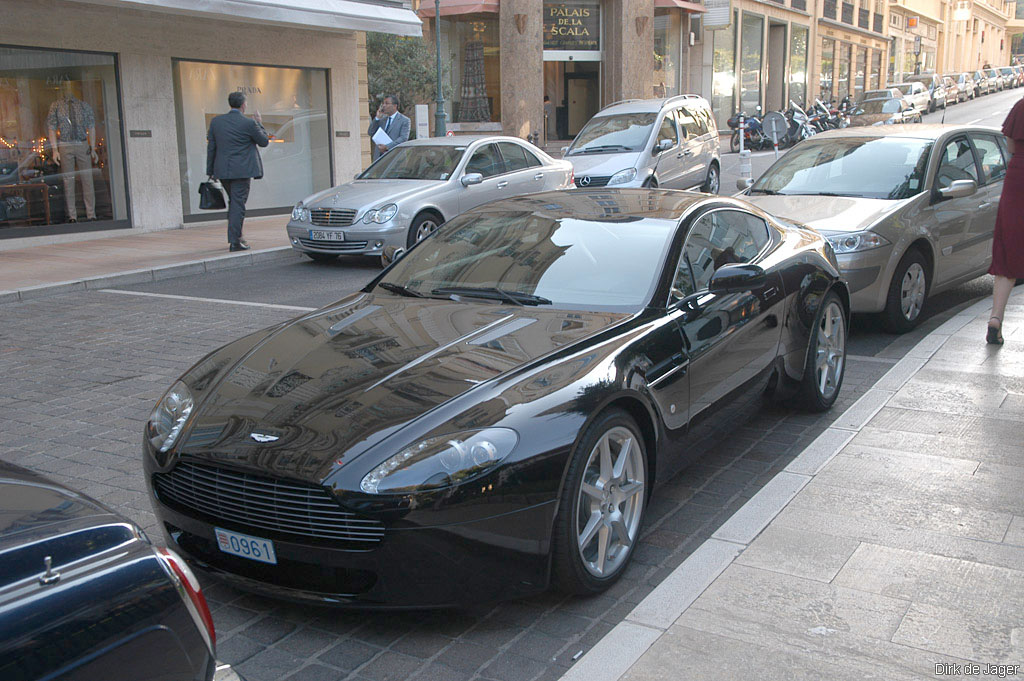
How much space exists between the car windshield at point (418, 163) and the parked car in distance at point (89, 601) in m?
11.1

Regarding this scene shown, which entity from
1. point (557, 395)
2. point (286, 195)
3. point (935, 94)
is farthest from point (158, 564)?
point (935, 94)

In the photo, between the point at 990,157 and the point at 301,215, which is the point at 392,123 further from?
the point at 990,157

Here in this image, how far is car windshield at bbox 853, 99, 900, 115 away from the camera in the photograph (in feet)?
109

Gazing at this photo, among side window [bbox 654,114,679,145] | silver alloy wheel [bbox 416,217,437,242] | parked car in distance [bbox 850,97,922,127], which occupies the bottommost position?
silver alloy wheel [bbox 416,217,437,242]

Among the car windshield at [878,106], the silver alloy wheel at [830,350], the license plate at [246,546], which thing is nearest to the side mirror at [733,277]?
the silver alloy wheel at [830,350]

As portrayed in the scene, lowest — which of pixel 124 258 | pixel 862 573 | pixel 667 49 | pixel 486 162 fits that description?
pixel 862 573

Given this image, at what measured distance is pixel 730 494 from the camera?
14.8ft

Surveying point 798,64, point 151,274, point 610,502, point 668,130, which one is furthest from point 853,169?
point 798,64

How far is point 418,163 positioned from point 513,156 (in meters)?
1.52

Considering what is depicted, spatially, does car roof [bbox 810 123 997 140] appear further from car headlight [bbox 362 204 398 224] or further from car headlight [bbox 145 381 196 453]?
car headlight [bbox 145 381 196 453]

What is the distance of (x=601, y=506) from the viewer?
353cm

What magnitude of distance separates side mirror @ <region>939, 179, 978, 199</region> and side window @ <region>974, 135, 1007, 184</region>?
2.78ft

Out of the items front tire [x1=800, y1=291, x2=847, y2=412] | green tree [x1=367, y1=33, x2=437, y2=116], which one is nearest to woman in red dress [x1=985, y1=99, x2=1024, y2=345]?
front tire [x1=800, y1=291, x2=847, y2=412]

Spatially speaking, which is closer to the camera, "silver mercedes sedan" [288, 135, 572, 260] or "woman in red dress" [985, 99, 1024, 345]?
"woman in red dress" [985, 99, 1024, 345]
